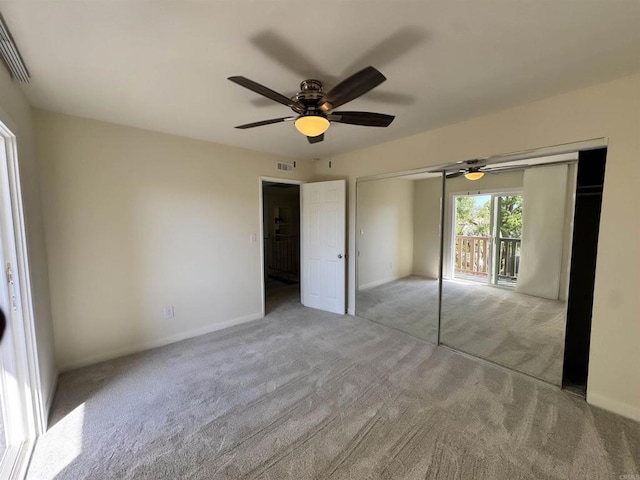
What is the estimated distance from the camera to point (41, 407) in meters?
1.75

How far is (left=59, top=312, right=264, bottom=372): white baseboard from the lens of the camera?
2543 mm

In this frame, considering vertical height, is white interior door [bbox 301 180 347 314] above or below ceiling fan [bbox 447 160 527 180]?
below

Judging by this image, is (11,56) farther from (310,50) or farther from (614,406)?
(614,406)

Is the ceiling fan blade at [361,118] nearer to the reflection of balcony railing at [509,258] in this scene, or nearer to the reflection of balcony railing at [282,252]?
the reflection of balcony railing at [509,258]

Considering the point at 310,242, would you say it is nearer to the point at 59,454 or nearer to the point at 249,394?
the point at 249,394

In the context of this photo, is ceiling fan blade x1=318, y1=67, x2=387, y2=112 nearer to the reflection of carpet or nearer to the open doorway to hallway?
the reflection of carpet

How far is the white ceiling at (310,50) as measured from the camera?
1250 millimetres

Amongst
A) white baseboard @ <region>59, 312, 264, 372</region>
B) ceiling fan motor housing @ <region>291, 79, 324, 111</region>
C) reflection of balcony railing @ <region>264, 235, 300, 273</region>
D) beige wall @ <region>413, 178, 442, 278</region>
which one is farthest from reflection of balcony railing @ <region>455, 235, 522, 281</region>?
reflection of balcony railing @ <region>264, 235, 300, 273</region>

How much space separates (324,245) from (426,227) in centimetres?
157

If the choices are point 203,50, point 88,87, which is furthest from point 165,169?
point 203,50

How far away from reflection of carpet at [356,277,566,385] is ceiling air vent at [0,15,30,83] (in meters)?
3.92

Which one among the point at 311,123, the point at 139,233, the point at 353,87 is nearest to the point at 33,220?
the point at 139,233

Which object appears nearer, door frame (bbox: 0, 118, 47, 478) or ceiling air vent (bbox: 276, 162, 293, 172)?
door frame (bbox: 0, 118, 47, 478)

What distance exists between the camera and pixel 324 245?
4055 mm
